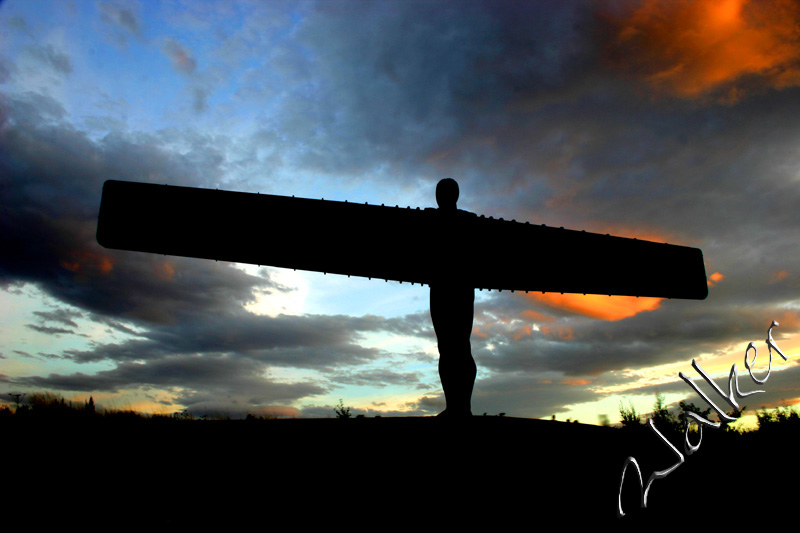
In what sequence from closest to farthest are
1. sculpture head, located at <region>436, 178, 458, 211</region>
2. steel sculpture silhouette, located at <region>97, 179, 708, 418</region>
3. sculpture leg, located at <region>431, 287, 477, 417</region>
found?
steel sculpture silhouette, located at <region>97, 179, 708, 418</region> → sculpture leg, located at <region>431, 287, 477, 417</region> → sculpture head, located at <region>436, 178, 458, 211</region>

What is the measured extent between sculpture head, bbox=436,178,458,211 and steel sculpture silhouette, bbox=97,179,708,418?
0.01 metres

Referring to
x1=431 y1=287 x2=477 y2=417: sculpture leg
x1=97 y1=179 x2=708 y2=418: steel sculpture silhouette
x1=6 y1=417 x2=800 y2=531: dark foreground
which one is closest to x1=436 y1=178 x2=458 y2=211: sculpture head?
x1=97 y1=179 x2=708 y2=418: steel sculpture silhouette

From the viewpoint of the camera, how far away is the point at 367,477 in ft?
9.68

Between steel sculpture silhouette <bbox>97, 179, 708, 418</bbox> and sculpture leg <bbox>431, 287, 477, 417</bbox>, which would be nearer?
steel sculpture silhouette <bbox>97, 179, 708, 418</bbox>

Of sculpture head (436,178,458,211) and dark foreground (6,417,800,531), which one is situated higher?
sculpture head (436,178,458,211)

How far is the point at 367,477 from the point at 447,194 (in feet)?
8.06

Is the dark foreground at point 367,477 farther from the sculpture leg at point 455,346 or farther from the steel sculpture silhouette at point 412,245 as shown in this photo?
the steel sculpture silhouette at point 412,245

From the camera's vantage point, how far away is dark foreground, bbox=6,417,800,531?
104 inches

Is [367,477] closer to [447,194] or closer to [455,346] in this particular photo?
[455,346]

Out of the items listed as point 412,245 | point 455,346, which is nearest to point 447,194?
point 412,245

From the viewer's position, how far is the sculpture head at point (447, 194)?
13.7 ft

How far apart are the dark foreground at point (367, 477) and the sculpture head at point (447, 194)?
1879 millimetres

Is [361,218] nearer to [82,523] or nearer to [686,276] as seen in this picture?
[82,523]

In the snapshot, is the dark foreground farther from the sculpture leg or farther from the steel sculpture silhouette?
the steel sculpture silhouette
